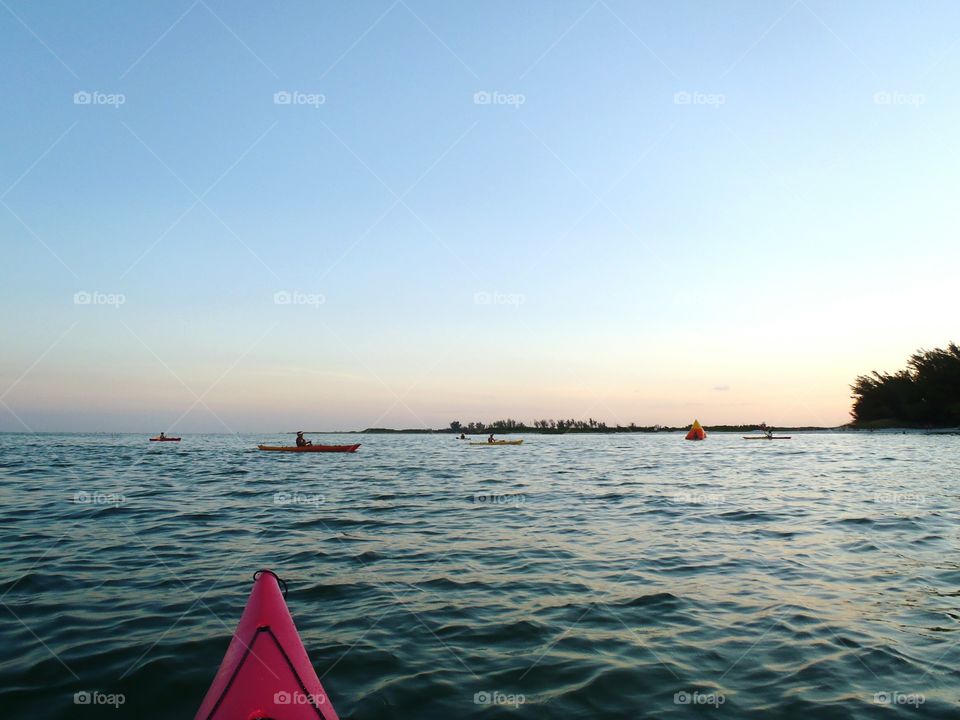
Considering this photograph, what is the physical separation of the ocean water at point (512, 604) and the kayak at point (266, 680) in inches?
30.3

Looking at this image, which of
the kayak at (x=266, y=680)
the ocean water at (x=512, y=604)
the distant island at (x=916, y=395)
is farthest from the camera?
the distant island at (x=916, y=395)

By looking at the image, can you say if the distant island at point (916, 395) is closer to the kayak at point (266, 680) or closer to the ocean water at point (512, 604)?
the ocean water at point (512, 604)

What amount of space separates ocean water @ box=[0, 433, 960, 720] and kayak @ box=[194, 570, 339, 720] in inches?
30.3

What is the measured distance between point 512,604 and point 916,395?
111767 mm

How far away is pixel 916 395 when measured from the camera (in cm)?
9594

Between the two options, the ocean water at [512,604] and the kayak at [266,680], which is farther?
the ocean water at [512,604]

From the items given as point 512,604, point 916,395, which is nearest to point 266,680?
point 512,604

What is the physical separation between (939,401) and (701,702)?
107m

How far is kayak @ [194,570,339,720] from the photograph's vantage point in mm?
5023

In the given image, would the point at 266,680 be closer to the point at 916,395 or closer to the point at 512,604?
the point at 512,604

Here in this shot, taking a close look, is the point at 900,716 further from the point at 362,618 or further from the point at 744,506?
the point at 744,506

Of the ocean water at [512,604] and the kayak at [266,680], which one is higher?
the kayak at [266,680]

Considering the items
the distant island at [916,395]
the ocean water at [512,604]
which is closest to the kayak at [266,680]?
the ocean water at [512,604]

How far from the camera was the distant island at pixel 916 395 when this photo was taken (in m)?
87.6
